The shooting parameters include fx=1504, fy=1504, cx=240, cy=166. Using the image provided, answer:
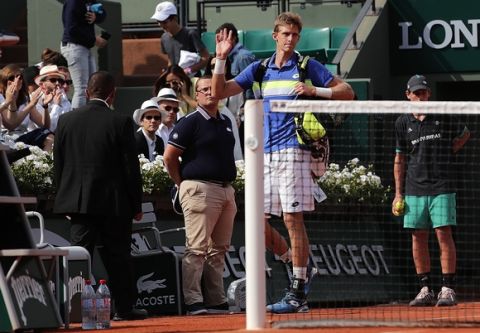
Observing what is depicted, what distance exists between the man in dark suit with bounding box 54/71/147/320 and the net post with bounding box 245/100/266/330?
6.35ft

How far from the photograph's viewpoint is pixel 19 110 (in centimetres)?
1555

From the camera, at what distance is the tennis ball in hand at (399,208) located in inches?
562

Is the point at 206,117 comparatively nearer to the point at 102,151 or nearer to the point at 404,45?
the point at 102,151

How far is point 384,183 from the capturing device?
15859 millimetres

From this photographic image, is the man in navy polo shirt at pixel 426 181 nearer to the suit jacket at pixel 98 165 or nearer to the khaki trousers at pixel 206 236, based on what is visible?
the khaki trousers at pixel 206 236

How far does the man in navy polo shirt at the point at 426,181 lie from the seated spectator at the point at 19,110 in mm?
3557

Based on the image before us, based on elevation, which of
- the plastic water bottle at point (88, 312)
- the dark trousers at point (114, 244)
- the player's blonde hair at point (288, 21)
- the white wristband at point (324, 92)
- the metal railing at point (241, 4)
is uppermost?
the metal railing at point (241, 4)

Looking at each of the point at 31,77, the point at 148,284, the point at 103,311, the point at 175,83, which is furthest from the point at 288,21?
the point at 31,77

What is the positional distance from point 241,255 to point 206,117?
6.49ft

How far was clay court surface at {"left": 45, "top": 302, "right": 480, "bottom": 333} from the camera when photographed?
10.7 meters

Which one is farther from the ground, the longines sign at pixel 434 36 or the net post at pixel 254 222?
the longines sign at pixel 434 36

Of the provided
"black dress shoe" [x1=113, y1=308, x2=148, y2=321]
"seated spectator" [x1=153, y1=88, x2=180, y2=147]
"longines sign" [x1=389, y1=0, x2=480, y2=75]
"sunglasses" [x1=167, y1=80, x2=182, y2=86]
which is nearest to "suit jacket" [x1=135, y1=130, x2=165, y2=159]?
"seated spectator" [x1=153, y1=88, x2=180, y2=147]

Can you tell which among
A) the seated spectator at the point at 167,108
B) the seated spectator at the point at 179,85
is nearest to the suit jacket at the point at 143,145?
the seated spectator at the point at 167,108

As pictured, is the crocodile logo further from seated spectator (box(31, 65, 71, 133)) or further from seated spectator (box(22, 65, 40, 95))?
seated spectator (box(22, 65, 40, 95))
